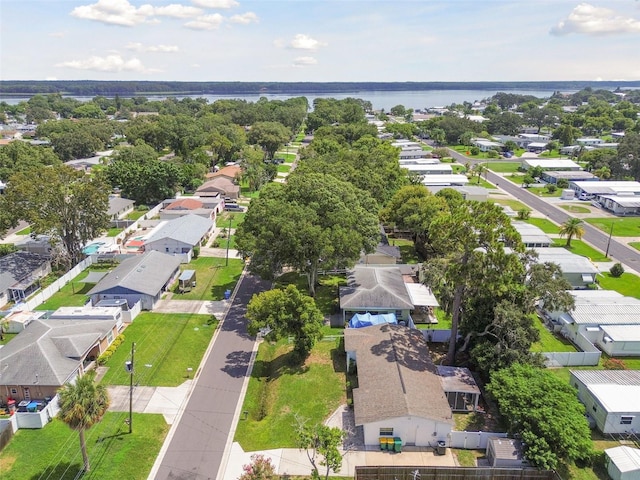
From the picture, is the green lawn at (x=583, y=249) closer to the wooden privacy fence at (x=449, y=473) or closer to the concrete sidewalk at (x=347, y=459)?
the wooden privacy fence at (x=449, y=473)

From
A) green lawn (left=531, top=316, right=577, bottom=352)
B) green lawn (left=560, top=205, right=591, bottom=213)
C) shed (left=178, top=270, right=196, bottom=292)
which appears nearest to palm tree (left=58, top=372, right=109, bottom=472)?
shed (left=178, top=270, right=196, bottom=292)

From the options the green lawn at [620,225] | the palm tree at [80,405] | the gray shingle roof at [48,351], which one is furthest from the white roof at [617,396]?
the green lawn at [620,225]

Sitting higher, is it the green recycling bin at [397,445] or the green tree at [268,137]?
the green tree at [268,137]

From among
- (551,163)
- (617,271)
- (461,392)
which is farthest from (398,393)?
(551,163)

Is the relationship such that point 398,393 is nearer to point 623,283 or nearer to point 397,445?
point 397,445

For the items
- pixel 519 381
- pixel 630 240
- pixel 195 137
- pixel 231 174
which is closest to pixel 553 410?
pixel 519 381

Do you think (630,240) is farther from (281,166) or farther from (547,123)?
(547,123)
